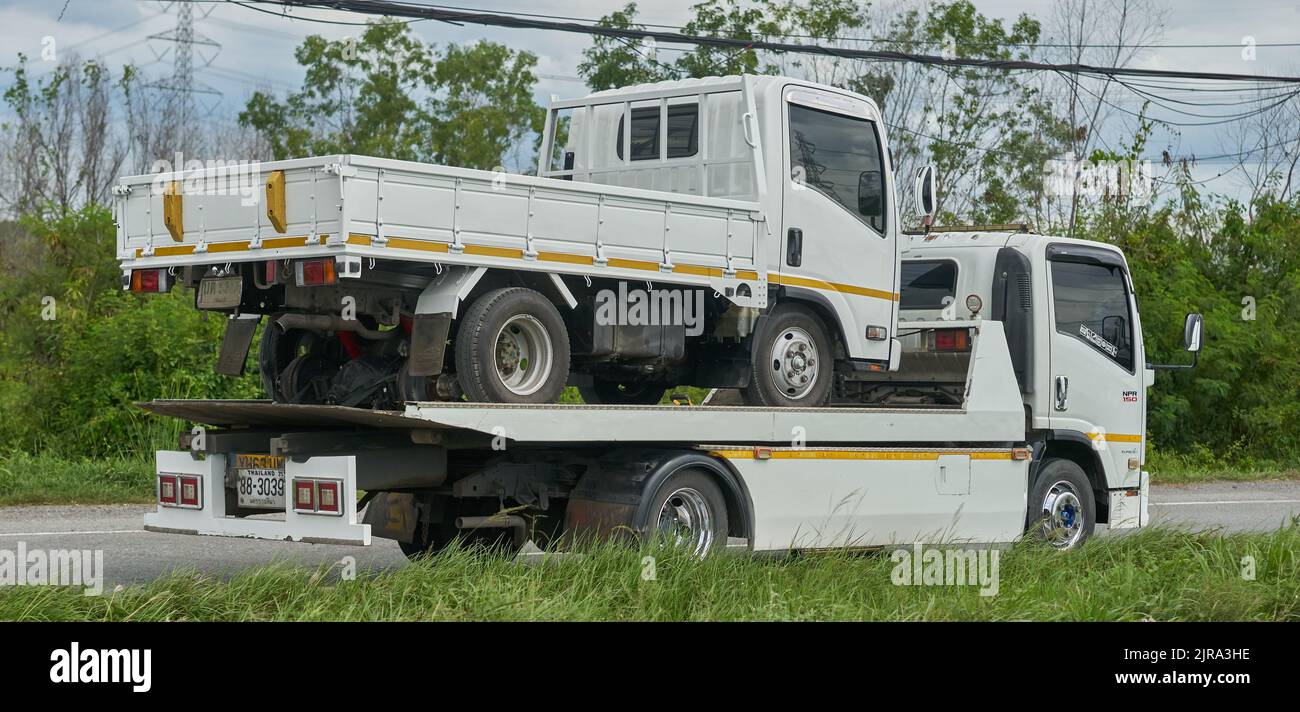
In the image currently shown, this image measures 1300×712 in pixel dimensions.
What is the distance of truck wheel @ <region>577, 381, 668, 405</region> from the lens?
35.6 feet

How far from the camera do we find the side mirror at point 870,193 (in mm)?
10727

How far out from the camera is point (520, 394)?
8367 mm

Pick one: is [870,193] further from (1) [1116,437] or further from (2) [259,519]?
(2) [259,519]

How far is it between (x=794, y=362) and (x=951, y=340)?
156 centimetres

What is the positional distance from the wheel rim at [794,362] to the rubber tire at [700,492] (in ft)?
5.31

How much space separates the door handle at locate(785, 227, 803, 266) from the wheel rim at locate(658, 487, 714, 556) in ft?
7.11

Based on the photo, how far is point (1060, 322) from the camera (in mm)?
11484

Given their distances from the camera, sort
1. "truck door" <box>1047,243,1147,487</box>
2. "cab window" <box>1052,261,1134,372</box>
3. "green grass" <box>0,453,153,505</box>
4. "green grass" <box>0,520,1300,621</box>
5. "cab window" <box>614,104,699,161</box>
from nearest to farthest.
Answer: "green grass" <box>0,520,1300,621</box> → "cab window" <box>614,104,699,161</box> → "truck door" <box>1047,243,1147,487</box> → "cab window" <box>1052,261,1134,372</box> → "green grass" <box>0,453,153,505</box>

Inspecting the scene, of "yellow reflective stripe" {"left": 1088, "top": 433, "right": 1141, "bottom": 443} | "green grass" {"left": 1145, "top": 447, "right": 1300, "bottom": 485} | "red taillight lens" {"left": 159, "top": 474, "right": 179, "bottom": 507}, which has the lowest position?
"green grass" {"left": 1145, "top": 447, "right": 1300, "bottom": 485}

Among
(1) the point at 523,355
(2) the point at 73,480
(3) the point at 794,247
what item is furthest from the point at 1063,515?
(2) the point at 73,480

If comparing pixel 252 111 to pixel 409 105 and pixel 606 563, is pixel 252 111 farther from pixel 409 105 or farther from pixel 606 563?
pixel 606 563

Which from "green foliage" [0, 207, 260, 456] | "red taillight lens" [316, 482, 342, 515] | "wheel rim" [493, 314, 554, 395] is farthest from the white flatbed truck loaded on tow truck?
"green foliage" [0, 207, 260, 456]

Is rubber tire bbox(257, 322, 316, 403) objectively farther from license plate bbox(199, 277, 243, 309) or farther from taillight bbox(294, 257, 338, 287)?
taillight bbox(294, 257, 338, 287)
